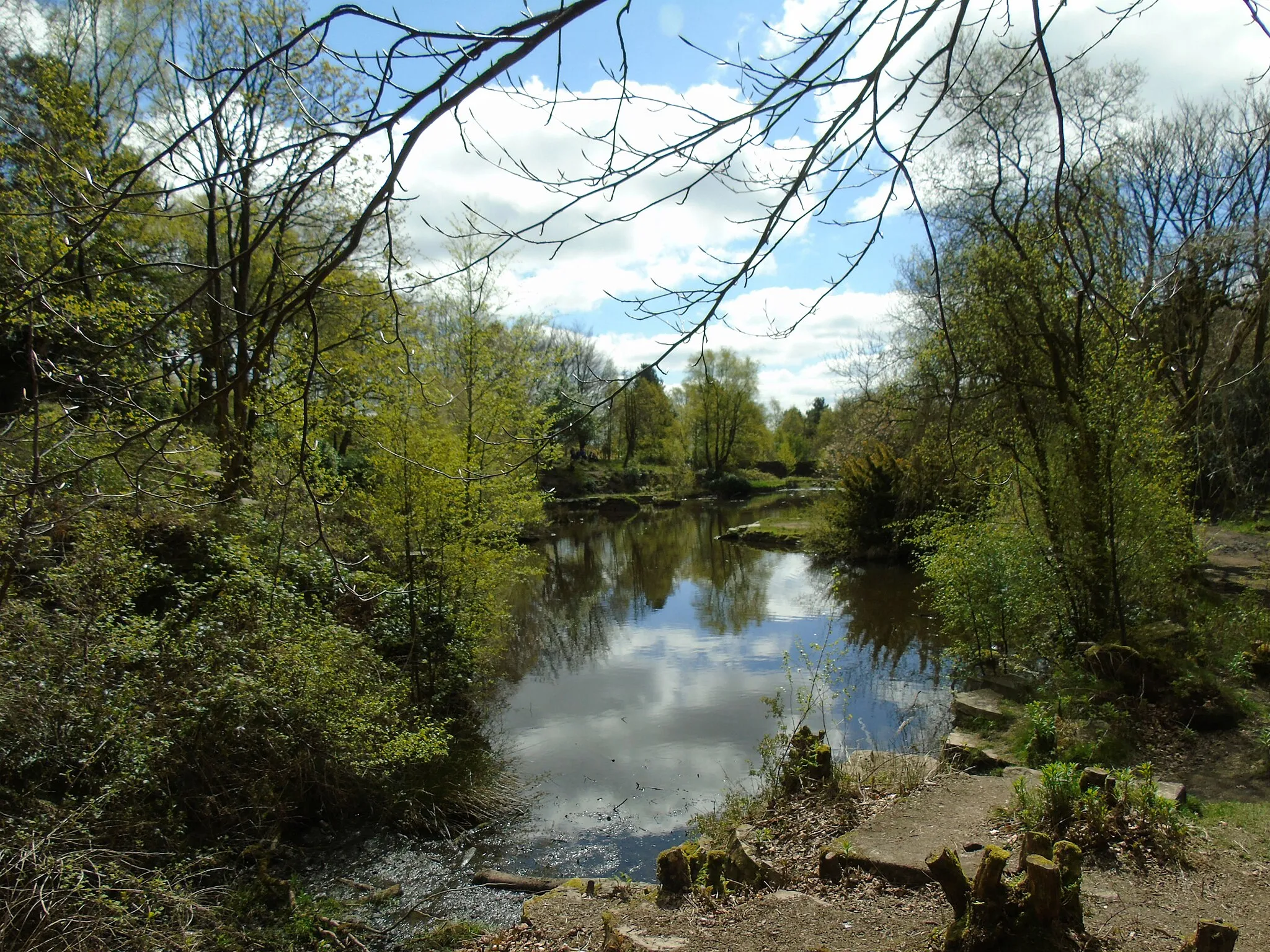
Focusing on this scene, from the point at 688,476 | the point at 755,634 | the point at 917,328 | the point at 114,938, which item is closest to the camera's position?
the point at 114,938

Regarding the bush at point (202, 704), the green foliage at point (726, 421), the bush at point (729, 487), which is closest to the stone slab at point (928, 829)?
the bush at point (202, 704)

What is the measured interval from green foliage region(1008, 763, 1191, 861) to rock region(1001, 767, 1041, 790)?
90 centimetres

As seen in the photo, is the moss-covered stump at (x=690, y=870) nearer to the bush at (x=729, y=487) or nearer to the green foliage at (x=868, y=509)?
the green foliage at (x=868, y=509)

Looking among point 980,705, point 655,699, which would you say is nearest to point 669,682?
point 655,699

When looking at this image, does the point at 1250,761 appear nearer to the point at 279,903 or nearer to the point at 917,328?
the point at 279,903

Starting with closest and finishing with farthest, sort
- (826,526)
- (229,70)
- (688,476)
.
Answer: (229,70), (826,526), (688,476)

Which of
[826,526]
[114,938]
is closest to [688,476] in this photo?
[826,526]

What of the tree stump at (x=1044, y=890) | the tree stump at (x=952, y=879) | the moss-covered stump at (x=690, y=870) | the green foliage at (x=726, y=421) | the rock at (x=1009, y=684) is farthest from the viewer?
the green foliage at (x=726, y=421)

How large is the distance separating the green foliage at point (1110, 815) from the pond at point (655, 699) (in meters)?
3.09

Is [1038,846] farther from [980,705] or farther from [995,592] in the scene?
[995,592]

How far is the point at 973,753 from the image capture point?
23.1ft

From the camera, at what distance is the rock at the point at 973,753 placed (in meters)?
6.76

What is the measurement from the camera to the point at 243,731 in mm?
6207

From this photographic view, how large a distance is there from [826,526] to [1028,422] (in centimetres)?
1308
